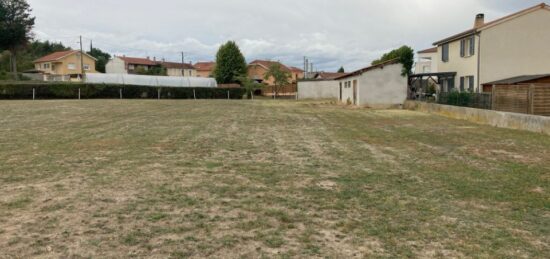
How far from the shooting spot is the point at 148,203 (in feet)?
16.4

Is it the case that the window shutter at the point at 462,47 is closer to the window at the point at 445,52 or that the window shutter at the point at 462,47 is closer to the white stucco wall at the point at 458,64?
the white stucco wall at the point at 458,64

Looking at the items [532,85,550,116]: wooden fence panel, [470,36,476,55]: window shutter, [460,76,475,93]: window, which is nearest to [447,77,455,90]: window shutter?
[460,76,475,93]: window

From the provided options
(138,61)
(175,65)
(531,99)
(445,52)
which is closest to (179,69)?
(175,65)

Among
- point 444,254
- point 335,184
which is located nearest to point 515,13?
point 335,184

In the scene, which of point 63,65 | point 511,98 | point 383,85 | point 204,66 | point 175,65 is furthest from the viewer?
point 204,66

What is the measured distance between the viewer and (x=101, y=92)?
122ft

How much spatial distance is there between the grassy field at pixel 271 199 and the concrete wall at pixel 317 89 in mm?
34859

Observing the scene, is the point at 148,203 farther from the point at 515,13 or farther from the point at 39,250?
the point at 515,13

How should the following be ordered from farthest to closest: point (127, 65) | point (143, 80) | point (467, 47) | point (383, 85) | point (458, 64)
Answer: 1. point (127, 65)
2. point (143, 80)
3. point (383, 85)
4. point (458, 64)
5. point (467, 47)

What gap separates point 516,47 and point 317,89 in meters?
22.8

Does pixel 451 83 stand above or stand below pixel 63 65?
below

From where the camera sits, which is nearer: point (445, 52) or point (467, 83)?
point (467, 83)

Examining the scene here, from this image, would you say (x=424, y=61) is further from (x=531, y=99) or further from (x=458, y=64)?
(x=531, y=99)

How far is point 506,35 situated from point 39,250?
2641 centimetres
